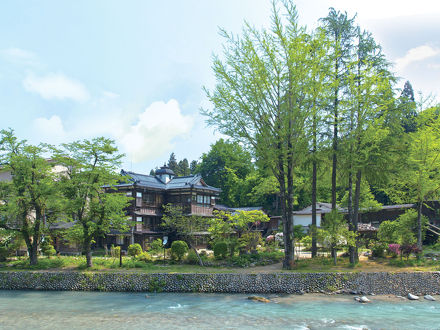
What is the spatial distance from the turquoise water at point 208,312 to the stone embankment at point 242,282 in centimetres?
89

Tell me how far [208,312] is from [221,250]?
32.1ft

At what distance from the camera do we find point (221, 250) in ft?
84.6

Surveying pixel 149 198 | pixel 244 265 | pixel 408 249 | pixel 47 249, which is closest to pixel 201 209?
pixel 149 198

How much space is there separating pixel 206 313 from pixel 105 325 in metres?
4.05

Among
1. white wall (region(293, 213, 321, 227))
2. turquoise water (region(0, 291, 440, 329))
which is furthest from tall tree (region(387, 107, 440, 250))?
white wall (region(293, 213, 321, 227))

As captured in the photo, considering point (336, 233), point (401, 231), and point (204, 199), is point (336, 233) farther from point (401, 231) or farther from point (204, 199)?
point (204, 199)

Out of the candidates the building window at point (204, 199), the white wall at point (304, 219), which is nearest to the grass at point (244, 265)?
the building window at point (204, 199)

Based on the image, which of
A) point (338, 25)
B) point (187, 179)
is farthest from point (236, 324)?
point (187, 179)

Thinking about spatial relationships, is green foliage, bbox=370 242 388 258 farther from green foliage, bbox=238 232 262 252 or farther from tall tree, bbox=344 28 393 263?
green foliage, bbox=238 232 262 252

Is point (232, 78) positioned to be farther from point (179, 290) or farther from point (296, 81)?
point (179, 290)

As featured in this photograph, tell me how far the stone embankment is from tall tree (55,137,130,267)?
9.23ft

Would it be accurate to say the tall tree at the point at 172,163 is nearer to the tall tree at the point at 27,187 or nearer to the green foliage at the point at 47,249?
the green foliage at the point at 47,249

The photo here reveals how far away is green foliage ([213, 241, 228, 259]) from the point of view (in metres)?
25.8

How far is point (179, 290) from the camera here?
802 inches
